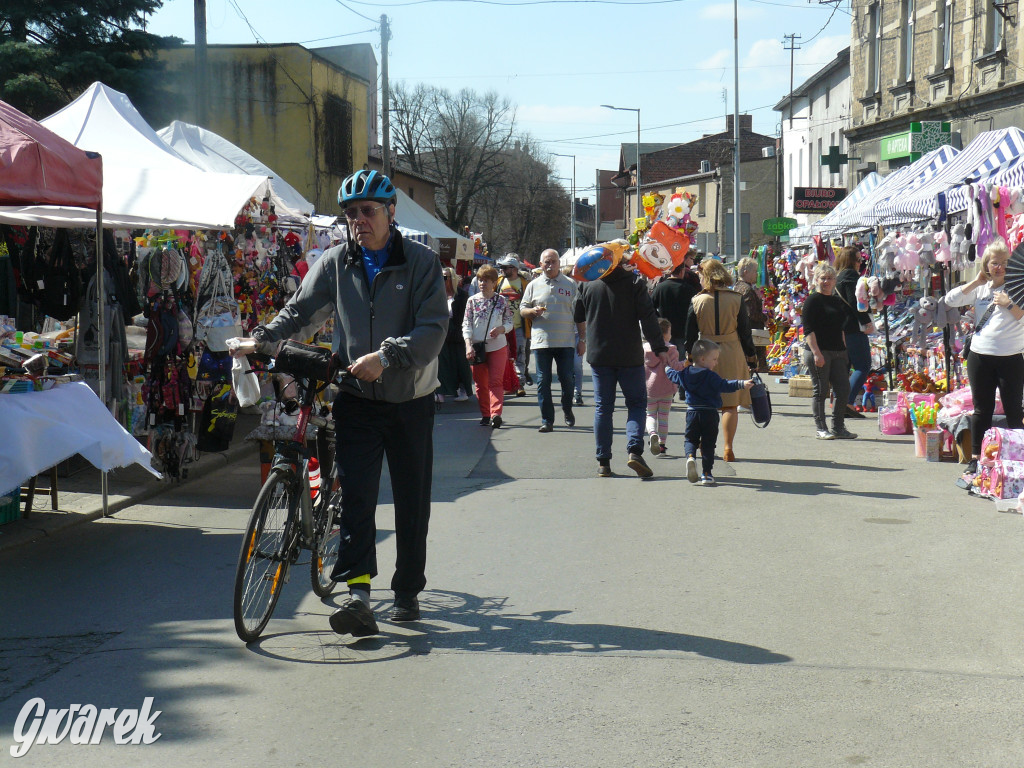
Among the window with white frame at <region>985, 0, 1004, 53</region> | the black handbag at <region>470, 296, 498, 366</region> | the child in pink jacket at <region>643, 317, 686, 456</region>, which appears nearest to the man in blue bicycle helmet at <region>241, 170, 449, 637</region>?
the child in pink jacket at <region>643, 317, 686, 456</region>

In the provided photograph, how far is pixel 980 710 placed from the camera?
4.21m

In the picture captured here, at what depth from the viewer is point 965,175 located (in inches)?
497

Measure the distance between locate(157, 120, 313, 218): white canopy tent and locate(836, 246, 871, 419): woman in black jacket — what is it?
654 cm

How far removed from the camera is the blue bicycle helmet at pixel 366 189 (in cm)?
517

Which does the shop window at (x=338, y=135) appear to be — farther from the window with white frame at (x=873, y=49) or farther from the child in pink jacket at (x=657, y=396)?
the child in pink jacket at (x=657, y=396)

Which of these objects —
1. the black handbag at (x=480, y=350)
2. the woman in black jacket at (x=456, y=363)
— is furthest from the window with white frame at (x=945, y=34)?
the black handbag at (x=480, y=350)

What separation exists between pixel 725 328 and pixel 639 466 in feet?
5.75

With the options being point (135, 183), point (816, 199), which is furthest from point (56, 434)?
point (816, 199)

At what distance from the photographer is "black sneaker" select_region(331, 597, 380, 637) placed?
16.7ft

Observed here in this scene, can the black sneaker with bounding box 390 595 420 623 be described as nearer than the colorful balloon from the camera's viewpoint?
Yes

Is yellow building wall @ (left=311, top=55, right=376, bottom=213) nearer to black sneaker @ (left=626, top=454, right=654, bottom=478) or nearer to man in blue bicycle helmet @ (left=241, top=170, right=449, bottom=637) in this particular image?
black sneaker @ (left=626, top=454, right=654, bottom=478)

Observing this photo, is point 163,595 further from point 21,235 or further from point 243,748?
point 21,235

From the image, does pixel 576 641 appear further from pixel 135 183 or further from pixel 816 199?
pixel 816 199

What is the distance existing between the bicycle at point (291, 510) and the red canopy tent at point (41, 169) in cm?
256
